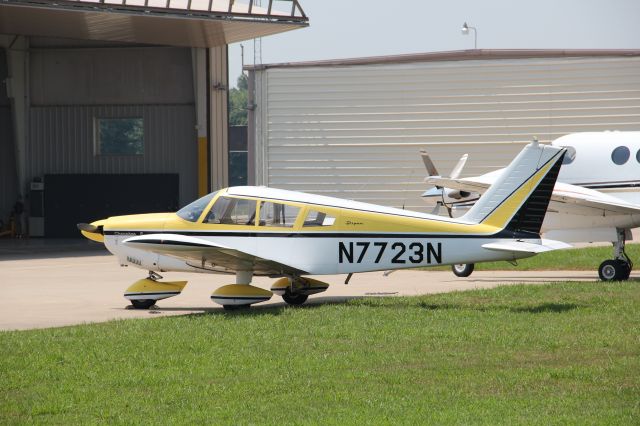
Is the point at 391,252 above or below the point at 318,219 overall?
below

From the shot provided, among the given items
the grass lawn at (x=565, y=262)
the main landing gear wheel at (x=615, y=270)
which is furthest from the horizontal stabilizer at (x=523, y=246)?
the grass lawn at (x=565, y=262)

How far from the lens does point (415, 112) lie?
117 feet

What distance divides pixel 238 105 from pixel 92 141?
425 ft

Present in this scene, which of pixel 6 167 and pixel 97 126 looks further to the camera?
pixel 6 167

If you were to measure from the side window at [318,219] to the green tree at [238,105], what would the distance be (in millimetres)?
111214

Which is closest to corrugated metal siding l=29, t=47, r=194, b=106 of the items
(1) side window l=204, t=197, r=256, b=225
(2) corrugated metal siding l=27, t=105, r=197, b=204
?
(2) corrugated metal siding l=27, t=105, r=197, b=204

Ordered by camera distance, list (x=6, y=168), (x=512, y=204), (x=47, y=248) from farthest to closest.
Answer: (x=6, y=168) < (x=47, y=248) < (x=512, y=204)

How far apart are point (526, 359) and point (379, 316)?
3470 millimetres

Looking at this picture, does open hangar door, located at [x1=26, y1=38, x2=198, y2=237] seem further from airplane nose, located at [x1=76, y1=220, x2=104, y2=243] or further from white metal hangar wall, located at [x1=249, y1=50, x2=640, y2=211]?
airplane nose, located at [x1=76, y1=220, x2=104, y2=243]

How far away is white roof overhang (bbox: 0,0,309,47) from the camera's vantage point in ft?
96.3

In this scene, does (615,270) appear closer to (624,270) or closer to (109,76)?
(624,270)

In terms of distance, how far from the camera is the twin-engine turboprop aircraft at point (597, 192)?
1908 cm

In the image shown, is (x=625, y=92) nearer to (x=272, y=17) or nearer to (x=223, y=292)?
(x=272, y=17)

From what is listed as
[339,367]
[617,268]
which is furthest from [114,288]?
[339,367]
